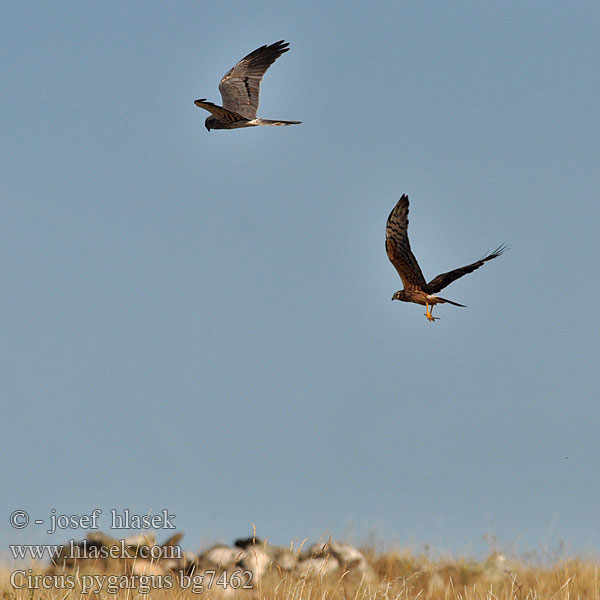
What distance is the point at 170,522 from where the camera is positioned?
799 centimetres

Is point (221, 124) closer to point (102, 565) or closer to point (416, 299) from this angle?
point (416, 299)

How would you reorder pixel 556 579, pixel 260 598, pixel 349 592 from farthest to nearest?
1. pixel 556 579
2. pixel 349 592
3. pixel 260 598

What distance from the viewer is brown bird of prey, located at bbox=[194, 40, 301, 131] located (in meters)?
12.0

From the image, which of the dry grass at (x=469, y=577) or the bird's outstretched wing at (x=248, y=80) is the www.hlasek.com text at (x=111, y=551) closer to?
the dry grass at (x=469, y=577)

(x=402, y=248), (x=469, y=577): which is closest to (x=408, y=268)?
(x=402, y=248)

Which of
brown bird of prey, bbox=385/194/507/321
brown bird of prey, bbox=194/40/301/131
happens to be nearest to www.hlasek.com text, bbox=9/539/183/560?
brown bird of prey, bbox=385/194/507/321

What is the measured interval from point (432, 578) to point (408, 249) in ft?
13.6

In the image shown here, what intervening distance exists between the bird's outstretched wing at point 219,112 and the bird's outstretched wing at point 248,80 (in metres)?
0.67

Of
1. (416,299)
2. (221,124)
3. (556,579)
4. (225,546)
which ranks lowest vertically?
(556,579)

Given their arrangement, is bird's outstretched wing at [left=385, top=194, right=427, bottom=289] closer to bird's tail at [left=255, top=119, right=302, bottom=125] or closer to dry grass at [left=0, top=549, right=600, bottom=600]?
bird's tail at [left=255, top=119, right=302, bottom=125]

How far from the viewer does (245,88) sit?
512 inches

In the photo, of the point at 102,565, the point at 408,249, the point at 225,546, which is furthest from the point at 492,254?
the point at 102,565

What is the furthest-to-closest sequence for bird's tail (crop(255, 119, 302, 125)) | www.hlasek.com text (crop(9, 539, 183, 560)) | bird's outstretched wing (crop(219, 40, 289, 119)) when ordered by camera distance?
bird's outstretched wing (crop(219, 40, 289, 119)), bird's tail (crop(255, 119, 302, 125)), www.hlasek.com text (crop(9, 539, 183, 560))

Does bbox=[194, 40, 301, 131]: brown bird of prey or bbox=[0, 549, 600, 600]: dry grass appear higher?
bbox=[194, 40, 301, 131]: brown bird of prey
